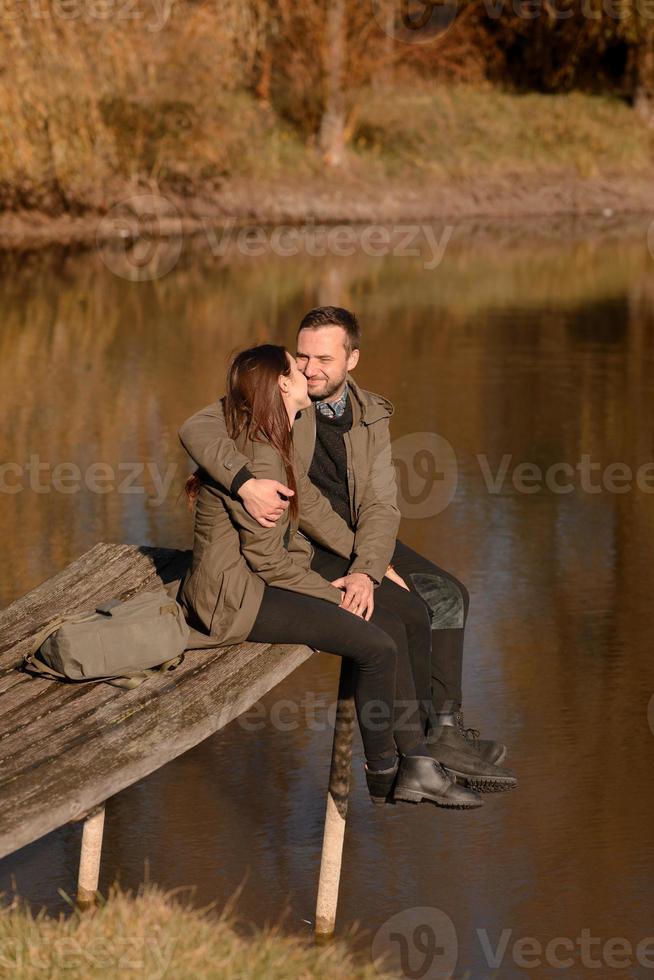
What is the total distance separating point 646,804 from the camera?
19.4ft

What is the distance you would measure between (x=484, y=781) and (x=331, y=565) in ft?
3.04

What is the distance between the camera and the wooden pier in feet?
13.4

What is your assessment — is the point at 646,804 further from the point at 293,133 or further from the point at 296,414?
the point at 293,133

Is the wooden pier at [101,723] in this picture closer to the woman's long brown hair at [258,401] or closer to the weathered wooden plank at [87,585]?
the weathered wooden plank at [87,585]

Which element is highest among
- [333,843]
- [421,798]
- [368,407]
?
[368,407]

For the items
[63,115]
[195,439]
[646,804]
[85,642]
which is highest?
[63,115]

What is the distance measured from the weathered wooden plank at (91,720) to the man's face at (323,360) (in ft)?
3.32

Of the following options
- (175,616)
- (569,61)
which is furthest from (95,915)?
(569,61)

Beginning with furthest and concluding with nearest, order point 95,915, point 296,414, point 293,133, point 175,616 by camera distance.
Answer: point 293,133 < point 296,414 < point 175,616 < point 95,915

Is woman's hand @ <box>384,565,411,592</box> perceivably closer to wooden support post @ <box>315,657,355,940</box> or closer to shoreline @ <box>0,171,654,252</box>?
wooden support post @ <box>315,657,355,940</box>

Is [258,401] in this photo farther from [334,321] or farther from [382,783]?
[382,783]

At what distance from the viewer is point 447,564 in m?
8.98

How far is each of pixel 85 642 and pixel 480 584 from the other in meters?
4.22

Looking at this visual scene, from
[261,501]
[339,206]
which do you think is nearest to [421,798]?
[261,501]
